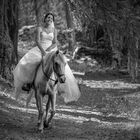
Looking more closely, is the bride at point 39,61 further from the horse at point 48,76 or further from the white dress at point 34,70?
the horse at point 48,76

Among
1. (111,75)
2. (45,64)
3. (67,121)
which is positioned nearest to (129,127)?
(67,121)

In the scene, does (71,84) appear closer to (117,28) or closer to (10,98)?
(117,28)

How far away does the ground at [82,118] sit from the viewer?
990cm

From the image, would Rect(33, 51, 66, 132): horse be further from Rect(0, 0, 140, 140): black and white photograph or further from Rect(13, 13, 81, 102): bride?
Rect(13, 13, 81, 102): bride

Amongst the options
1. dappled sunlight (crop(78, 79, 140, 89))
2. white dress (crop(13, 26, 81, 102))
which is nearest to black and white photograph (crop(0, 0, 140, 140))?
white dress (crop(13, 26, 81, 102))

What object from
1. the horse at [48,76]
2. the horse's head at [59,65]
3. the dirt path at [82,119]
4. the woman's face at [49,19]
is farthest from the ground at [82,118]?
the woman's face at [49,19]

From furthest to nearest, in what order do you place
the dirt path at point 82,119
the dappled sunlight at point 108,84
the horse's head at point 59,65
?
the dappled sunlight at point 108,84 → the dirt path at point 82,119 → the horse's head at point 59,65

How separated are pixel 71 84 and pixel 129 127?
1865mm

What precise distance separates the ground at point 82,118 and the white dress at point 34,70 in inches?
36.0

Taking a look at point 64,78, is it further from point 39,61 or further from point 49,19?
point 49,19

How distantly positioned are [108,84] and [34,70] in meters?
14.9

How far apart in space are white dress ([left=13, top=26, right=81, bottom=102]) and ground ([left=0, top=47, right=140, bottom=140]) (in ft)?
3.00

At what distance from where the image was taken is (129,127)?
1150 centimetres

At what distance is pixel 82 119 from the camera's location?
43.0 ft
